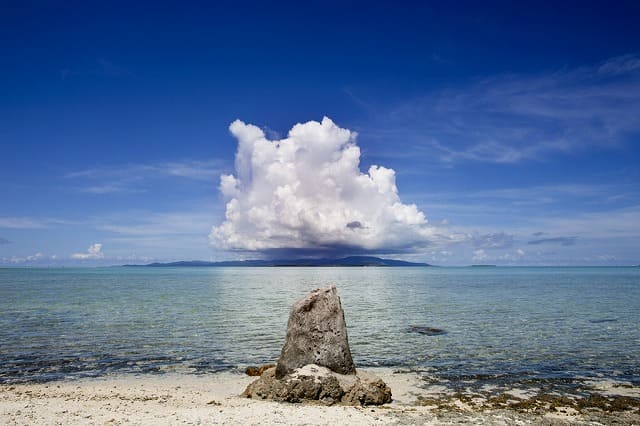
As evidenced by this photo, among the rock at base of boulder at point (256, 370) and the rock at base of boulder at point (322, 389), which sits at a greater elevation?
the rock at base of boulder at point (322, 389)

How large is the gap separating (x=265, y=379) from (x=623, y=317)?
129ft

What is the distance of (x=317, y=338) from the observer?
17.1 meters

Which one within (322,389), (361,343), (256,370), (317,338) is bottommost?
(361,343)

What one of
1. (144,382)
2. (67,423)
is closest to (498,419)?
(67,423)

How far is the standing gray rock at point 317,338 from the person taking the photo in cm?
1691

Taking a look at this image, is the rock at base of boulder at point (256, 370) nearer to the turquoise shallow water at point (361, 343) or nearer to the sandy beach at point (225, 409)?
the sandy beach at point (225, 409)

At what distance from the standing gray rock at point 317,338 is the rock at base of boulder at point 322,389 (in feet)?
1.08

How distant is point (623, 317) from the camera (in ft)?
137

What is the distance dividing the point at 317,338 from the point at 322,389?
195 cm

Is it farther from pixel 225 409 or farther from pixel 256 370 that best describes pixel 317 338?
pixel 256 370

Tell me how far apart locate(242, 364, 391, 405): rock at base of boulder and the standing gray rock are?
1.08 feet

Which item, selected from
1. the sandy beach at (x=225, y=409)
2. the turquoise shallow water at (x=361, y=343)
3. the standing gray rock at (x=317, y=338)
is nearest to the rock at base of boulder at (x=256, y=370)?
the sandy beach at (x=225, y=409)

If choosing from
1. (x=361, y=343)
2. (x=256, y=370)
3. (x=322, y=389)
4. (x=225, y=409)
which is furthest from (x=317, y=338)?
(x=361, y=343)

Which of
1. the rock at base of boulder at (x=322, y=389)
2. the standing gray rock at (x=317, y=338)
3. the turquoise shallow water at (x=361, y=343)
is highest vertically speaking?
the standing gray rock at (x=317, y=338)
